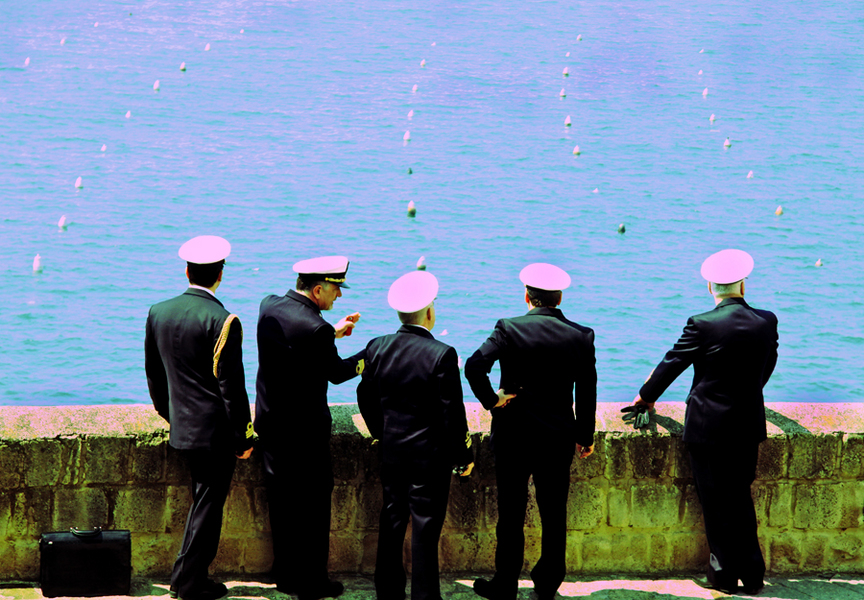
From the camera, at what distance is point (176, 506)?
16.6 ft

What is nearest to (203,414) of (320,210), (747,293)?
(747,293)

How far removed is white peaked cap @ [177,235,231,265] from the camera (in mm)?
4848

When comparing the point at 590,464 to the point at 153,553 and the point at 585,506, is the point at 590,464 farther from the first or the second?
the point at 153,553

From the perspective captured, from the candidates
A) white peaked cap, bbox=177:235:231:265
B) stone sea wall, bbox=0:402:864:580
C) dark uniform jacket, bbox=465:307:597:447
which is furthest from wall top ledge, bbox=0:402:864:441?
white peaked cap, bbox=177:235:231:265

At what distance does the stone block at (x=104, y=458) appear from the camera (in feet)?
16.2

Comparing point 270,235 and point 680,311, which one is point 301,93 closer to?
point 270,235

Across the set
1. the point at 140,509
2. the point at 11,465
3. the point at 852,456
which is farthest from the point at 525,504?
the point at 11,465

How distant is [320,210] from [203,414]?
1073 inches

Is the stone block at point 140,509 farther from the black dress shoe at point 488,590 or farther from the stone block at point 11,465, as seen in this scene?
the black dress shoe at point 488,590

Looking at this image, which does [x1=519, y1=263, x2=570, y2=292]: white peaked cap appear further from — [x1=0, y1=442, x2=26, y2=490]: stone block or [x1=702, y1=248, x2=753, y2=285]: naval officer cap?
[x1=0, y1=442, x2=26, y2=490]: stone block

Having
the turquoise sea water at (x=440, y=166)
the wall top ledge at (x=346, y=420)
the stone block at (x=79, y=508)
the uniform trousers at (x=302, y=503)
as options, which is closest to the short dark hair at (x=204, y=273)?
the wall top ledge at (x=346, y=420)

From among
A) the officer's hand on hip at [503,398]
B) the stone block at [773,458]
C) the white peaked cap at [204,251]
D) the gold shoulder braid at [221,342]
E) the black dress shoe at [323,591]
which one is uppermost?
the white peaked cap at [204,251]

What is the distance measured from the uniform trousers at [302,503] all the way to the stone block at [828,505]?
2443 millimetres

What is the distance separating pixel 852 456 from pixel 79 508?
3.87 metres
